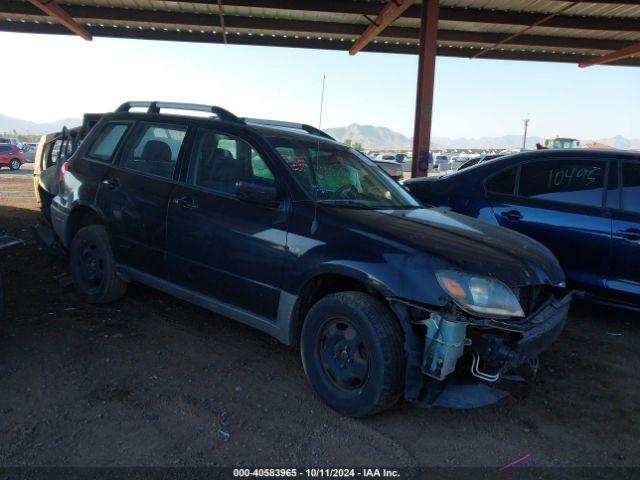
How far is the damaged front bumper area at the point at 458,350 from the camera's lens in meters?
2.57

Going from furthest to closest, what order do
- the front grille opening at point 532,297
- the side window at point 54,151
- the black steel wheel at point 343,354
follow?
1. the side window at point 54,151
2. the front grille opening at point 532,297
3. the black steel wheel at point 343,354

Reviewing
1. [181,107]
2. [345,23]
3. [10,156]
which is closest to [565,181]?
[181,107]

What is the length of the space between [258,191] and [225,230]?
467mm

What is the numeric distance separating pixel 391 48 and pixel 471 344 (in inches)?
530

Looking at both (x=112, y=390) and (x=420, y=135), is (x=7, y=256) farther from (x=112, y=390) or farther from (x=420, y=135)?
(x=420, y=135)

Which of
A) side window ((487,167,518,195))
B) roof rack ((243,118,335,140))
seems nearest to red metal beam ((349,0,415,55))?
side window ((487,167,518,195))

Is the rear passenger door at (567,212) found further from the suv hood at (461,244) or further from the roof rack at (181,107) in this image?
the roof rack at (181,107)

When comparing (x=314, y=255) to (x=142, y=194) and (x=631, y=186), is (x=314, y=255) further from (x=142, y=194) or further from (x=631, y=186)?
(x=631, y=186)

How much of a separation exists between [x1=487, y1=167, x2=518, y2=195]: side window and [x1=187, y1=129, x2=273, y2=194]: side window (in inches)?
108

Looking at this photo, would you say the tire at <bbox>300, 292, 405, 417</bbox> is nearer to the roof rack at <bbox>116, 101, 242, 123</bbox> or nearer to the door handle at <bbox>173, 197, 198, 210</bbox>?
the door handle at <bbox>173, 197, 198, 210</bbox>

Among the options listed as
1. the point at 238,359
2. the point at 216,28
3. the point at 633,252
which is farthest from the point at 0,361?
the point at 216,28

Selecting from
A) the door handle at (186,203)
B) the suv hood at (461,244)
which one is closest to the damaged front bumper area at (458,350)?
the suv hood at (461,244)

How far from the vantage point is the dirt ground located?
101 inches

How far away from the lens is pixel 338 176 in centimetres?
366
